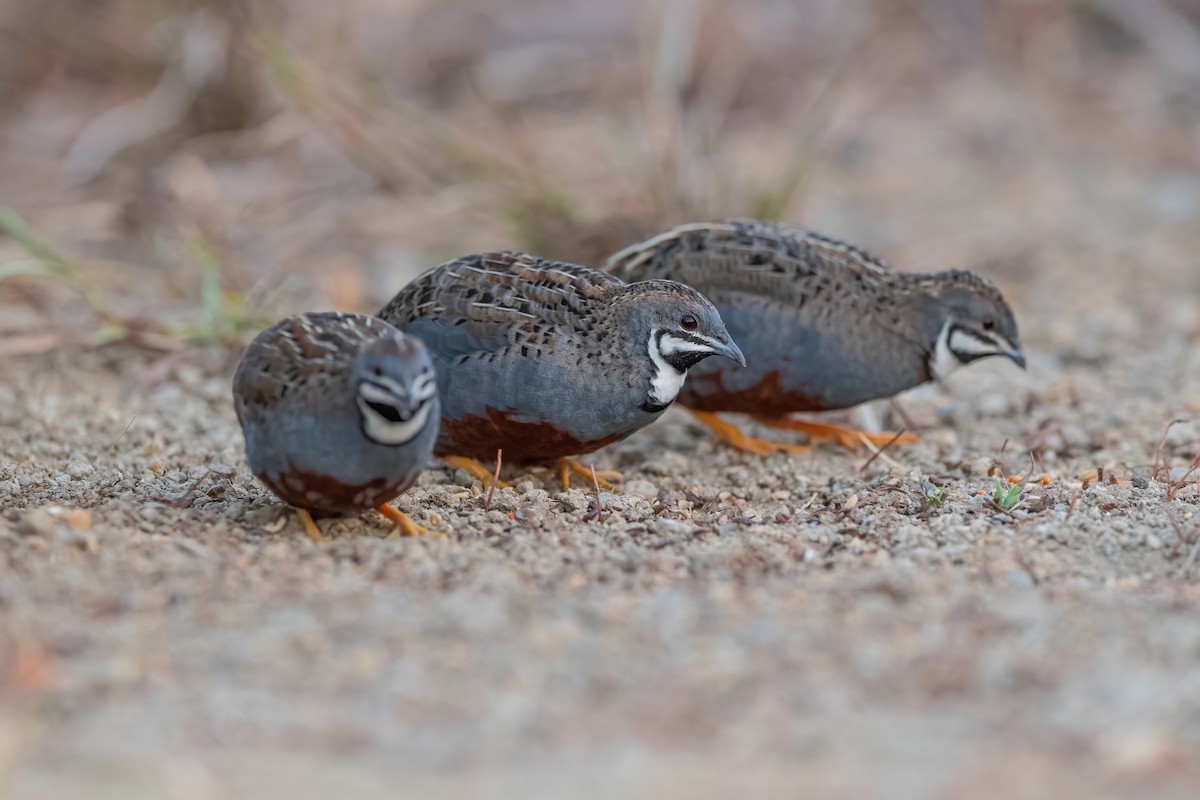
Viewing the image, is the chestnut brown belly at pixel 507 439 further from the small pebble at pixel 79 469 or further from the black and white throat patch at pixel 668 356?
the small pebble at pixel 79 469

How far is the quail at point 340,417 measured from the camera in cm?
452

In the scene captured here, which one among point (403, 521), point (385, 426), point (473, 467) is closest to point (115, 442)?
point (473, 467)

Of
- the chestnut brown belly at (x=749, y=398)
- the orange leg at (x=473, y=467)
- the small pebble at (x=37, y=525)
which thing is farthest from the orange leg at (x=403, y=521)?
the chestnut brown belly at (x=749, y=398)

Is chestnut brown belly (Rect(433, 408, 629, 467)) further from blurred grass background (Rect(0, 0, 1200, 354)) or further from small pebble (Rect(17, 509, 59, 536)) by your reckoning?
blurred grass background (Rect(0, 0, 1200, 354))

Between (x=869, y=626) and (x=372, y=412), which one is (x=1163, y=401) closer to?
(x=869, y=626)

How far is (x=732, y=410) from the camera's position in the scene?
6.22 metres

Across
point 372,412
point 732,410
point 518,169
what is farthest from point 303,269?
point 372,412

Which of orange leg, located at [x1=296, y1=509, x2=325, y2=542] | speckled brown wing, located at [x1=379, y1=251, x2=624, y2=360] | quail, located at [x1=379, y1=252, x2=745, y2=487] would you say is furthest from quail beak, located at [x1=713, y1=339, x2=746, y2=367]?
orange leg, located at [x1=296, y1=509, x2=325, y2=542]

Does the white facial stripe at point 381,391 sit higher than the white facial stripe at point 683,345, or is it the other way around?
the white facial stripe at point 683,345

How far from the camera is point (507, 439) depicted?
17.8 feet

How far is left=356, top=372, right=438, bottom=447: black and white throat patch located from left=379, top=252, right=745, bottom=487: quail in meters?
0.72

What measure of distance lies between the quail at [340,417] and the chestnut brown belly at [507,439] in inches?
24.0

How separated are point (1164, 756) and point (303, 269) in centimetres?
615

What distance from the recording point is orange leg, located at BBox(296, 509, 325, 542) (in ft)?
15.7
